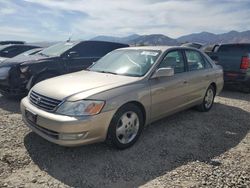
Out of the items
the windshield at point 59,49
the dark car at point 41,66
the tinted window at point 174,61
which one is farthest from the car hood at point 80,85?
the windshield at point 59,49

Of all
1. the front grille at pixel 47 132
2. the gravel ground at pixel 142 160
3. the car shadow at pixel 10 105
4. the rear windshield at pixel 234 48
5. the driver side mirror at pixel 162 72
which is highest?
the rear windshield at pixel 234 48

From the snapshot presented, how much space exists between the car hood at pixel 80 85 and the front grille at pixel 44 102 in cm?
5

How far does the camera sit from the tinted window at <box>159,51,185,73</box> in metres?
5.01

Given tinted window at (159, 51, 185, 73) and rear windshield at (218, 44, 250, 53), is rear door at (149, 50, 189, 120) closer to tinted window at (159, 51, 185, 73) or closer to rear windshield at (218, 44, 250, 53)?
tinted window at (159, 51, 185, 73)

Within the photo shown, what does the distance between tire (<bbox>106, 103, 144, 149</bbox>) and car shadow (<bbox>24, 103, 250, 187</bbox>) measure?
0.14 meters

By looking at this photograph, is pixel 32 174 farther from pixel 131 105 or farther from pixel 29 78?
pixel 29 78

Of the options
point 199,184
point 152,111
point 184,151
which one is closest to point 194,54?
point 152,111

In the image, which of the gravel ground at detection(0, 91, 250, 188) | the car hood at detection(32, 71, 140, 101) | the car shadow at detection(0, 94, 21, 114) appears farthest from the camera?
the car shadow at detection(0, 94, 21, 114)

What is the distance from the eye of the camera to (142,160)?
396cm

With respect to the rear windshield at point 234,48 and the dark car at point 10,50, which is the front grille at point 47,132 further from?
the dark car at point 10,50

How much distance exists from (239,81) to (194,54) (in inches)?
133

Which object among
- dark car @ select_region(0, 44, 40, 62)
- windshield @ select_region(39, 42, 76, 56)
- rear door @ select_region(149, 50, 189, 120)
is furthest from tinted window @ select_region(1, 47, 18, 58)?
rear door @ select_region(149, 50, 189, 120)

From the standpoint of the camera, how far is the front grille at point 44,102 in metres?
3.84

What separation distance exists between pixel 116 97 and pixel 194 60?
2.71m
